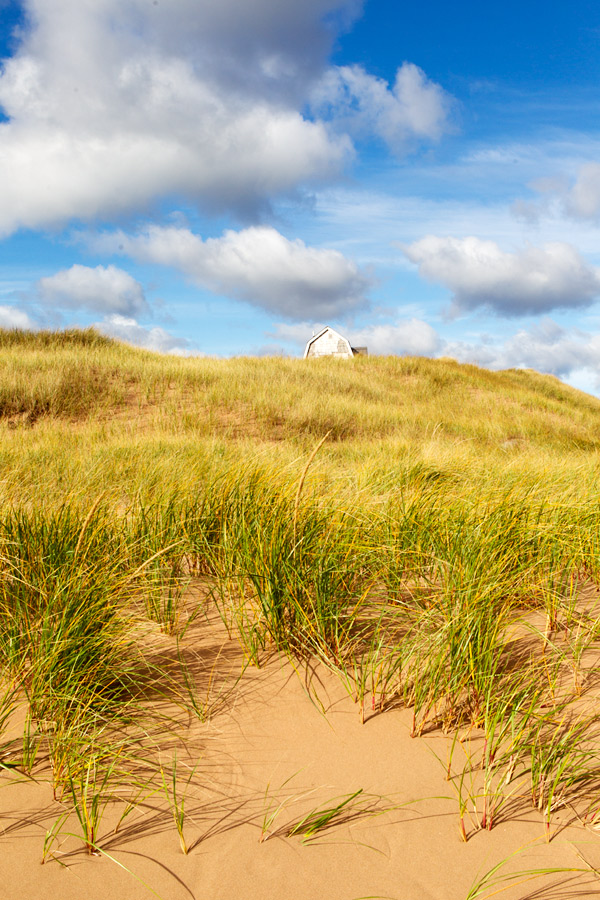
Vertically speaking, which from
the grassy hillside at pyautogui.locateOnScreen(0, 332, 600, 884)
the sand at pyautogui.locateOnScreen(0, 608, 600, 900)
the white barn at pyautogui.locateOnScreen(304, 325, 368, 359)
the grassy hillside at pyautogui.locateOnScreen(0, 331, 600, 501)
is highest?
the white barn at pyautogui.locateOnScreen(304, 325, 368, 359)

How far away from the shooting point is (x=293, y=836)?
1.45 m

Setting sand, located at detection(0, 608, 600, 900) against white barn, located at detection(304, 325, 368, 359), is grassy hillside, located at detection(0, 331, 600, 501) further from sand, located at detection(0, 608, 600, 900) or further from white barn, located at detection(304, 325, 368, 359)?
white barn, located at detection(304, 325, 368, 359)

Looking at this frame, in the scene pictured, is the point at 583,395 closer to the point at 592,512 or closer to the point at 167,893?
the point at 592,512

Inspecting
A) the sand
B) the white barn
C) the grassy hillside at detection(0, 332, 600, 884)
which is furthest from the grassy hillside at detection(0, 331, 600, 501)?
the white barn

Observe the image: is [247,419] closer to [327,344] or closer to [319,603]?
[319,603]

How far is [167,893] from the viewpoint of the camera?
4.33 feet

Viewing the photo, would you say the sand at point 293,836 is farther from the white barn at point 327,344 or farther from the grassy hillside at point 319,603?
the white barn at point 327,344

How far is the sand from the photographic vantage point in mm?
1337

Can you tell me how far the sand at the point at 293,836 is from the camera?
1.34 metres

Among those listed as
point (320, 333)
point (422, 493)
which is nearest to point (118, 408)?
point (422, 493)

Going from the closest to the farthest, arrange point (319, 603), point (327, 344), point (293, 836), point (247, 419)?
point (293, 836) → point (319, 603) → point (247, 419) → point (327, 344)

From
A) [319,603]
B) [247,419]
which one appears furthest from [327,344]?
[319,603]

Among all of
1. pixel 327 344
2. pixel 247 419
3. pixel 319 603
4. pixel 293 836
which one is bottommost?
pixel 293 836

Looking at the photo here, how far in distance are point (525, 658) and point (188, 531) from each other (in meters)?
1.80
